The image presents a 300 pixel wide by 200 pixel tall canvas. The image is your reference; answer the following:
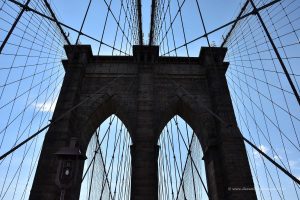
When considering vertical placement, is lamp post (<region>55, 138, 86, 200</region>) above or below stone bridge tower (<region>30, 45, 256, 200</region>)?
below

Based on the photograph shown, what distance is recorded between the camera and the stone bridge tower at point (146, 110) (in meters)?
13.5

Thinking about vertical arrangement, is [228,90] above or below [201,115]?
above

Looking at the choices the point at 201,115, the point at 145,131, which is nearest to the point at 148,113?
the point at 145,131

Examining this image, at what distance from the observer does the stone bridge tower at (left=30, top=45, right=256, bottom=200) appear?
531 inches

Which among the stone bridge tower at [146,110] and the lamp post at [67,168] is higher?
the stone bridge tower at [146,110]

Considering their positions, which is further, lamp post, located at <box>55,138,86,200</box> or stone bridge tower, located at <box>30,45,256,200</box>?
stone bridge tower, located at <box>30,45,256,200</box>

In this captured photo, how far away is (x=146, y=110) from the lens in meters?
16.0

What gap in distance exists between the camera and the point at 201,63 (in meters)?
19.1

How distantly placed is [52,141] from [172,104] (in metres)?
7.73

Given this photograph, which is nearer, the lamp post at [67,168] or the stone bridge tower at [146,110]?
the lamp post at [67,168]

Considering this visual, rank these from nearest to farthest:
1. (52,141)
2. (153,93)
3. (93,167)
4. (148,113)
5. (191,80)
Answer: (52,141), (148,113), (153,93), (191,80), (93,167)

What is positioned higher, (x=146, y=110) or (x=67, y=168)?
(x=146, y=110)

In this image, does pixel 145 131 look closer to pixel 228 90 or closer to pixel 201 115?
pixel 201 115

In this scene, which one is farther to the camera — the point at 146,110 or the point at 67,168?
the point at 146,110
